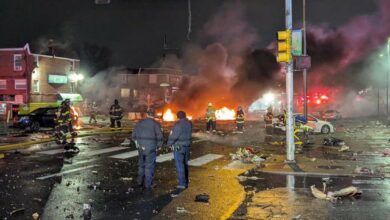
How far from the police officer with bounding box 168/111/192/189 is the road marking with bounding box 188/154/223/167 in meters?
3.69

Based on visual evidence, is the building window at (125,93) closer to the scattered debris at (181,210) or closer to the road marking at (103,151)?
the road marking at (103,151)

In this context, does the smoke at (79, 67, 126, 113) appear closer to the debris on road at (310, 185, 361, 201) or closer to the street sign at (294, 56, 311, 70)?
the street sign at (294, 56, 311, 70)

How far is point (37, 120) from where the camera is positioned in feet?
86.3

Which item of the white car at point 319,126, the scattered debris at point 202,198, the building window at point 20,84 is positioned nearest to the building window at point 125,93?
the building window at point 20,84

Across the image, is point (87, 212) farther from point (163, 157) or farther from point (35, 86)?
point (35, 86)

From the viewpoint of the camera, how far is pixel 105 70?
272 ft

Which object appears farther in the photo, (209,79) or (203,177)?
(209,79)

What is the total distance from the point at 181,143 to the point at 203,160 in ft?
16.5

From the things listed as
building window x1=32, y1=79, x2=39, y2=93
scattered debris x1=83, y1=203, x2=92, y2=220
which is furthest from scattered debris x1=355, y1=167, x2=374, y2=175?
building window x1=32, y1=79, x2=39, y2=93

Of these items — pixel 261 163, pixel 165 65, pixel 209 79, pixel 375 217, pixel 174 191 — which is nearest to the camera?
pixel 375 217

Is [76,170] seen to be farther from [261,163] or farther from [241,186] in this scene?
[261,163]

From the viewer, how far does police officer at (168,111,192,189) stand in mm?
9586

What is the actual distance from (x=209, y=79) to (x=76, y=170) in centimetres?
3144

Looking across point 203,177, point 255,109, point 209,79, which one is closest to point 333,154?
point 203,177
